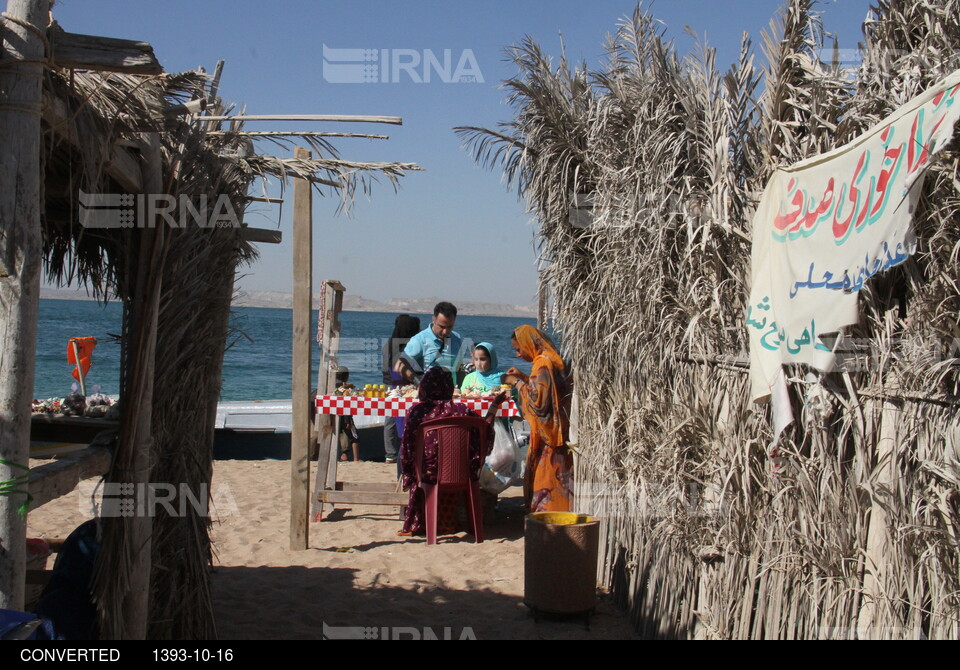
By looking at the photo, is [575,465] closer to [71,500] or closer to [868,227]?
[868,227]

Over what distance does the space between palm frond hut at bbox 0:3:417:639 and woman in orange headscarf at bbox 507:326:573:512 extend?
9.56 ft

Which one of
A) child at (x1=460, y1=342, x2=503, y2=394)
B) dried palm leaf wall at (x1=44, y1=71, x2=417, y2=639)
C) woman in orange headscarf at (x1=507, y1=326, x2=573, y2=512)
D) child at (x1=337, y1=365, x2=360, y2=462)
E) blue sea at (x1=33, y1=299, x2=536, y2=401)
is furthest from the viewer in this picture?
blue sea at (x1=33, y1=299, x2=536, y2=401)

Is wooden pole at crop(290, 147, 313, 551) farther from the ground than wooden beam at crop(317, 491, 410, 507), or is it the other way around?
wooden pole at crop(290, 147, 313, 551)

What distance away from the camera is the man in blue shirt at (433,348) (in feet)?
27.3

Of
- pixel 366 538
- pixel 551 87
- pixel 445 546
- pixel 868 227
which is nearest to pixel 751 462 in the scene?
pixel 868 227

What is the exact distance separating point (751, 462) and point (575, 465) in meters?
2.77

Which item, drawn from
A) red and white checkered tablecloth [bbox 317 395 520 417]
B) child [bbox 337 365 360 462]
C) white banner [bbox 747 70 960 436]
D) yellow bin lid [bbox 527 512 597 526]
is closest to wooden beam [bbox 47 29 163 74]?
white banner [bbox 747 70 960 436]

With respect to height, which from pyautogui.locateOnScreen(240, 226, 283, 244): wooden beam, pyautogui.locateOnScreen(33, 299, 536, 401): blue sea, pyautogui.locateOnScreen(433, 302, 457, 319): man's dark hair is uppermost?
pyautogui.locateOnScreen(240, 226, 283, 244): wooden beam

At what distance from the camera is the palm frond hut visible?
9.39 ft

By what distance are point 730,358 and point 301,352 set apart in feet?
12.3

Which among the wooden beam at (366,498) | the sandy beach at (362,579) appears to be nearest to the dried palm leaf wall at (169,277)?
the sandy beach at (362,579)

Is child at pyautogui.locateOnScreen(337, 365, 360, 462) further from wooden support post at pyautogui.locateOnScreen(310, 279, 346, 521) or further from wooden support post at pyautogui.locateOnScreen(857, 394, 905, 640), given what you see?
wooden support post at pyautogui.locateOnScreen(857, 394, 905, 640)

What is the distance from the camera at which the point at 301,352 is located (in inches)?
249
